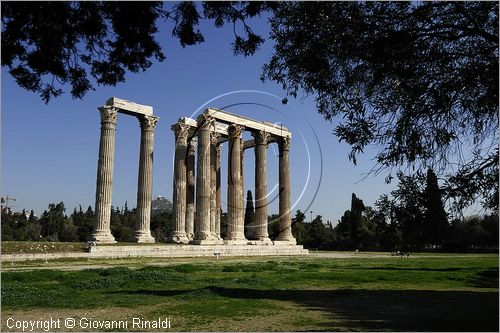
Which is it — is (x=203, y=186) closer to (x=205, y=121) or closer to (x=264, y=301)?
(x=205, y=121)

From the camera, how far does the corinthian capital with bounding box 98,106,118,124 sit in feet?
129

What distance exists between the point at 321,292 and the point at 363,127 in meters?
6.23

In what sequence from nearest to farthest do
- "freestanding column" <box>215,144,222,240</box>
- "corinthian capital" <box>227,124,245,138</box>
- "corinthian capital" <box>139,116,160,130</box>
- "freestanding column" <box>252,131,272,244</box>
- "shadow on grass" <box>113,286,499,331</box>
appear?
1. "shadow on grass" <box>113,286,499,331</box>
2. "corinthian capital" <box>139,116,160,130</box>
3. "corinthian capital" <box>227,124,245,138</box>
4. "freestanding column" <box>252,131,272,244</box>
5. "freestanding column" <box>215,144,222,240</box>

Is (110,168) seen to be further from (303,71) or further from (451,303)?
(451,303)

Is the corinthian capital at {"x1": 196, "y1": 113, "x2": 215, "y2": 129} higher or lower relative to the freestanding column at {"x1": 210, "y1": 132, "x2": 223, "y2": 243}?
higher

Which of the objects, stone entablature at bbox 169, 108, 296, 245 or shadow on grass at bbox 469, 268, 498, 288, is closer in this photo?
shadow on grass at bbox 469, 268, 498, 288

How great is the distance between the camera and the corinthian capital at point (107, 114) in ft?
129

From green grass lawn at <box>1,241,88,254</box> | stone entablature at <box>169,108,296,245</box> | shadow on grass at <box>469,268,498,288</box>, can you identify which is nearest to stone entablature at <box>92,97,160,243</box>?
green grass lawn at <box>1,241,88,254</box>

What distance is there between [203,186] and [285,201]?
11096 mm

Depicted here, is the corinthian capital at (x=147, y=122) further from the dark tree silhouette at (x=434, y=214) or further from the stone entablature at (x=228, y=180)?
the dark tree silhouette at (x=434, y=214)

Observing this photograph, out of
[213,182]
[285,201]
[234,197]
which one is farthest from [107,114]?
[285,201]

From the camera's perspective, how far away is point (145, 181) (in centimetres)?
4200

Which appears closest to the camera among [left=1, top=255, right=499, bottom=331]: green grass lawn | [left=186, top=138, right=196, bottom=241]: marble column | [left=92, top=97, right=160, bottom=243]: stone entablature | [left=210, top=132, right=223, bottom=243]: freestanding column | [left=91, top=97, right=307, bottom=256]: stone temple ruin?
[left=1, top=255, right=499, bottom=331]: green grass lawn

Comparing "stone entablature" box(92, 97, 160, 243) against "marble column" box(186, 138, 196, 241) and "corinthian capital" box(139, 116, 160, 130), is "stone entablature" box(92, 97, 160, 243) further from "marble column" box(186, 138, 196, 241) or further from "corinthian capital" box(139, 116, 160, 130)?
"marble column" box(186, 138, 196, 241)
